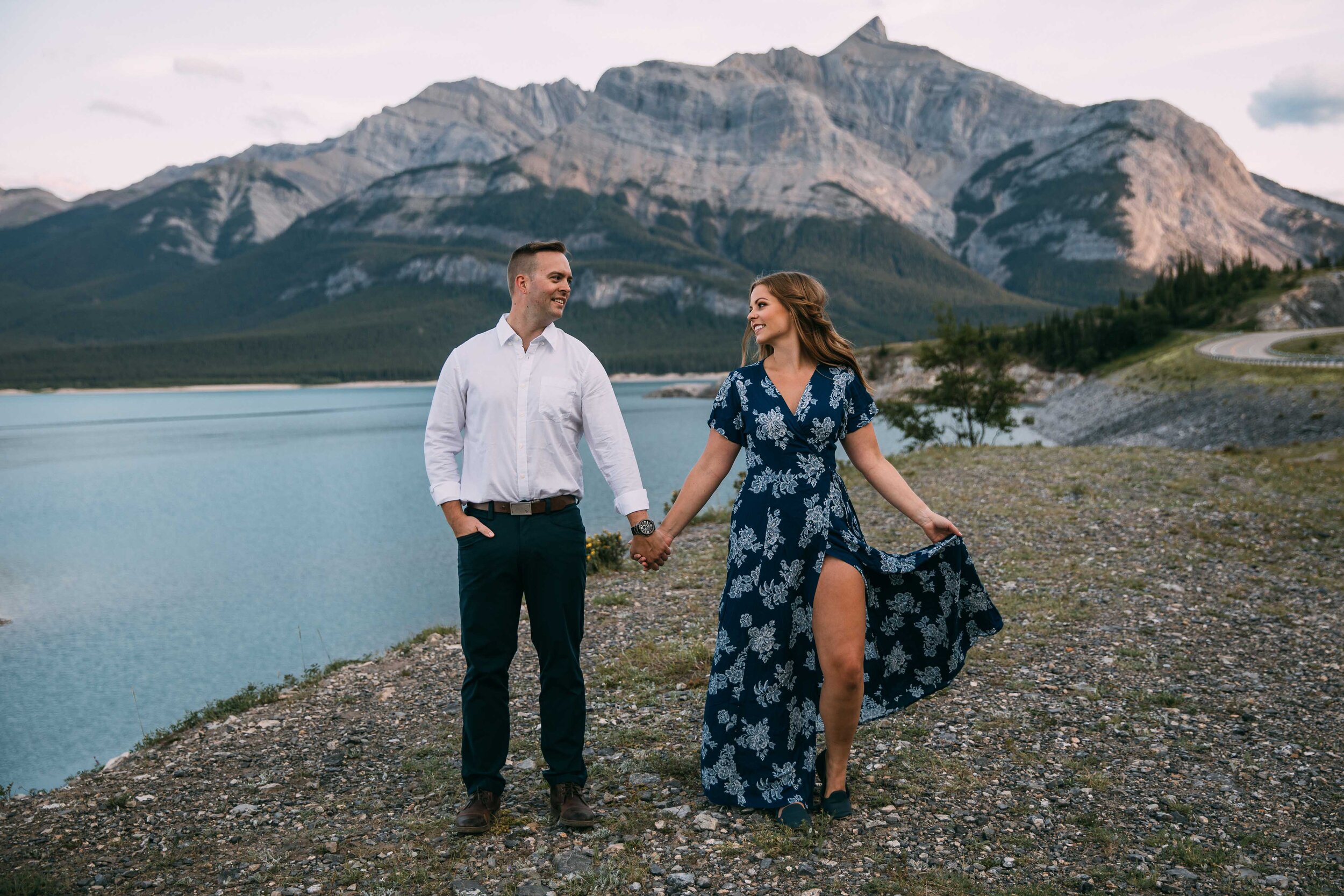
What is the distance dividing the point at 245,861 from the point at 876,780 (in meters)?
4.10

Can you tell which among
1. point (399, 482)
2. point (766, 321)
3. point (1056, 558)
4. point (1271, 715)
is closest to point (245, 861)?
point (766, 321)

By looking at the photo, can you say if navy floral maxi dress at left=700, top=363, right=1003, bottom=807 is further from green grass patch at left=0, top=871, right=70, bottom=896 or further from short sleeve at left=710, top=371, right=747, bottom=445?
green grass patch at left=0, top=871, right=70, bottom=896

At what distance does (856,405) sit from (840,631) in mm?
1397

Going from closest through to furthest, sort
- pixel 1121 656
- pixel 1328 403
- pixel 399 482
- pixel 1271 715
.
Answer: pixel 1271 715, pixel 1121 656, pixel 1328 403, pixel 399 482

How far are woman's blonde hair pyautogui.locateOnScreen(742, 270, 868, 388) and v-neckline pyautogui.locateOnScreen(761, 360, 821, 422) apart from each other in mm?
113

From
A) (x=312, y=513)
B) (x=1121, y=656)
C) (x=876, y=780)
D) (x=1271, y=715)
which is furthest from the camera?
(x=312, y=513)

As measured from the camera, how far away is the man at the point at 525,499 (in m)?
5.17

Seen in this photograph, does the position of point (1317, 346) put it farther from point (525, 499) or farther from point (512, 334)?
point (525, 499)

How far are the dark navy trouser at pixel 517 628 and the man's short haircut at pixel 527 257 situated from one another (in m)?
1.46

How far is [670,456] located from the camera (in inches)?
2127

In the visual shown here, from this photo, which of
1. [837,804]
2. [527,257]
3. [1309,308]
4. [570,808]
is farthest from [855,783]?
[1309,308]

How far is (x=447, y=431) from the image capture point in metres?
5.35

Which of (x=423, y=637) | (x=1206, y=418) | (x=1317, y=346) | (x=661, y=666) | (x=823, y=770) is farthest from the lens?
(x=1317, y=346)

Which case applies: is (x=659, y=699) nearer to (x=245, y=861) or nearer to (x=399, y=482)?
(x=245, y=861)
